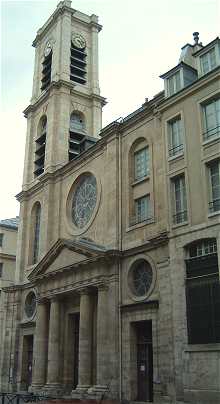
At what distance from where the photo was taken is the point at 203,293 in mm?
20234

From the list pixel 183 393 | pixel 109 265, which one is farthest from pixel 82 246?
pixel 183 393

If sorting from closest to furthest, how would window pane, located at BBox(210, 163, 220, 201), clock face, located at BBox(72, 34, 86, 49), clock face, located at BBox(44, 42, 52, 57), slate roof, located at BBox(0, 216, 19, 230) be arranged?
window pane, located at BBox(210, 163, 220, 201) < clock face, located at BBox(72, 34, 86, 49) < clock face, located at BBox(44, 42, 52, 57) < slate roof, located at BBox(0, 216, 19, 230)

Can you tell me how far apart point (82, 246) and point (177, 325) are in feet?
30.7

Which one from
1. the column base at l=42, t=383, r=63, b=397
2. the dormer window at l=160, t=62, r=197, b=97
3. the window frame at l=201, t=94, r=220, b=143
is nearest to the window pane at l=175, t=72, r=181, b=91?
the dormer window at l=160, t=62, r=197, b=97

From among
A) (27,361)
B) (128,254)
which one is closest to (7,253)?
(27,361)

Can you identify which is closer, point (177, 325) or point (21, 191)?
point (177, 325)

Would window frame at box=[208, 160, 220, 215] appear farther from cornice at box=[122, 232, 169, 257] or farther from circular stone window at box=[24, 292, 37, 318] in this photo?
circular stone window at box=[24, 292, 37, 318]

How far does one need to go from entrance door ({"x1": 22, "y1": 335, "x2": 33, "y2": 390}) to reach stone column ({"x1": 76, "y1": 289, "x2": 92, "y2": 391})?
9.39m

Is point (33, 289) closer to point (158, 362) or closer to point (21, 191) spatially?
point (21, 191)

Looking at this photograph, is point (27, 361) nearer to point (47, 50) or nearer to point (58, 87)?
point (58, 87)

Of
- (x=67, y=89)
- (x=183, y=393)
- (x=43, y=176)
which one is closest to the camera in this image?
(x=183, y=393)

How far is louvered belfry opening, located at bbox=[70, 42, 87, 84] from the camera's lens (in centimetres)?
4317

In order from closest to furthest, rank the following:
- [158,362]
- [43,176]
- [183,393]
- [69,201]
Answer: [183,393] < [158,362] < [69,201] < [43,176]

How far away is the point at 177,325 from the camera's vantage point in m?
21.1
